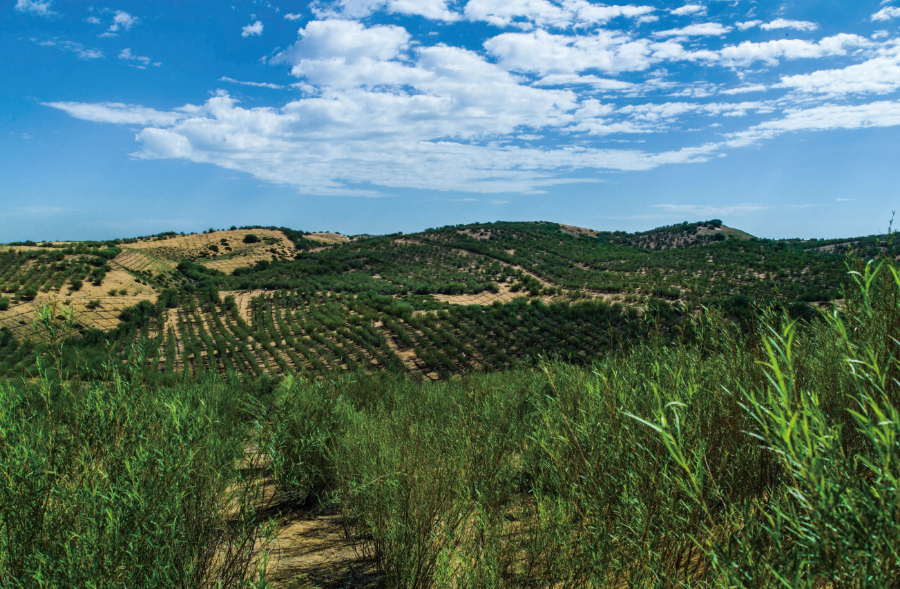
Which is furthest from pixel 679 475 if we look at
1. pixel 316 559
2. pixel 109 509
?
pixel 316 559

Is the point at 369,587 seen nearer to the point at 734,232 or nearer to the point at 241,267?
the point at 241,267

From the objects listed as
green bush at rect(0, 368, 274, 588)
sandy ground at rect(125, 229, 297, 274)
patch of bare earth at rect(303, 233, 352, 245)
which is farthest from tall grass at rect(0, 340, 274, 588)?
patch of bare earth at rect(303, 233, 352, 245)

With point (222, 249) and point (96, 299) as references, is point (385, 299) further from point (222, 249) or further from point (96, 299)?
point (222, 249)

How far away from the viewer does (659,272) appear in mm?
36812

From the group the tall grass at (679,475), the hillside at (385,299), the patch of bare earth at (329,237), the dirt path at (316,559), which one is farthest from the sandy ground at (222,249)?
the tall grass at (679,475)

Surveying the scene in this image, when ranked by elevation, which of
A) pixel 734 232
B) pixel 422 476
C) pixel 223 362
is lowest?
pixel 223 362

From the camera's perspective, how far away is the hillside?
17859 mm

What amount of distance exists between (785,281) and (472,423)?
3240 cm

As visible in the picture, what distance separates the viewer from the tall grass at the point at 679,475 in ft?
3.97

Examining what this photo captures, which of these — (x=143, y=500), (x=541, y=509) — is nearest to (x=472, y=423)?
(x=541, y=509)

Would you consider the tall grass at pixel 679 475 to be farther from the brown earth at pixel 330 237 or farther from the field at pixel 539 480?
the brown earth at pixel 330 237

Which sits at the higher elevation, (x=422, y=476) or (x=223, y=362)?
(x=422, y=476)

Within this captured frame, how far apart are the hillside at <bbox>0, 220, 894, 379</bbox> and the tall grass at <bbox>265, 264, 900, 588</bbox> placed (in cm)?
55

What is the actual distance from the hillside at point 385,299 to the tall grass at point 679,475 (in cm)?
55
